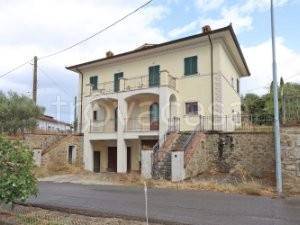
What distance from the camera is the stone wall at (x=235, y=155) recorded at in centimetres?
1888

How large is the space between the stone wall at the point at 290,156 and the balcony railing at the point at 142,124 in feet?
35.3

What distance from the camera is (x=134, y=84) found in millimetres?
25406

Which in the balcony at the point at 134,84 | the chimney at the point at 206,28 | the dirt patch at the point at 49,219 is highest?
the chimney at the point at 206,28

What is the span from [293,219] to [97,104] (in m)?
20.3

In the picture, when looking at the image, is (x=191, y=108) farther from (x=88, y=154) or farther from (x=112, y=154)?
(x=88, y=154)

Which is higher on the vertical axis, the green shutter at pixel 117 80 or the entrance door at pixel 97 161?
the green shutter at pixel 117 80

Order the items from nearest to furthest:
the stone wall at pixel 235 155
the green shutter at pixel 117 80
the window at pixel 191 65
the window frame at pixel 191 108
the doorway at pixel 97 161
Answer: the stone wall at pixel 235 155
the window frame at pixel 191 108
the window at pixel 191 65
the green shutter at pixel 117 80
the doorway at pixel 97 161

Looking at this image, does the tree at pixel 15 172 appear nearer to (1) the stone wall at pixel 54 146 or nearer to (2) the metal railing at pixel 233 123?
(2) the metal railing at pixel 233 123

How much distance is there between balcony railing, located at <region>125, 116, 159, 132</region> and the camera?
953 inches

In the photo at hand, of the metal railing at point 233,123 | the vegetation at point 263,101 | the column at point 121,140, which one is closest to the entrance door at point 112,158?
the column at point 121,140

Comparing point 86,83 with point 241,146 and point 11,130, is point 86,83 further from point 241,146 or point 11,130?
point 241,146

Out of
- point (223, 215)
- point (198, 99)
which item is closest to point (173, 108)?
point (198, 99)

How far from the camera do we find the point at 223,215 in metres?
8.99

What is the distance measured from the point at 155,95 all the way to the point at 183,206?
14.2 m
